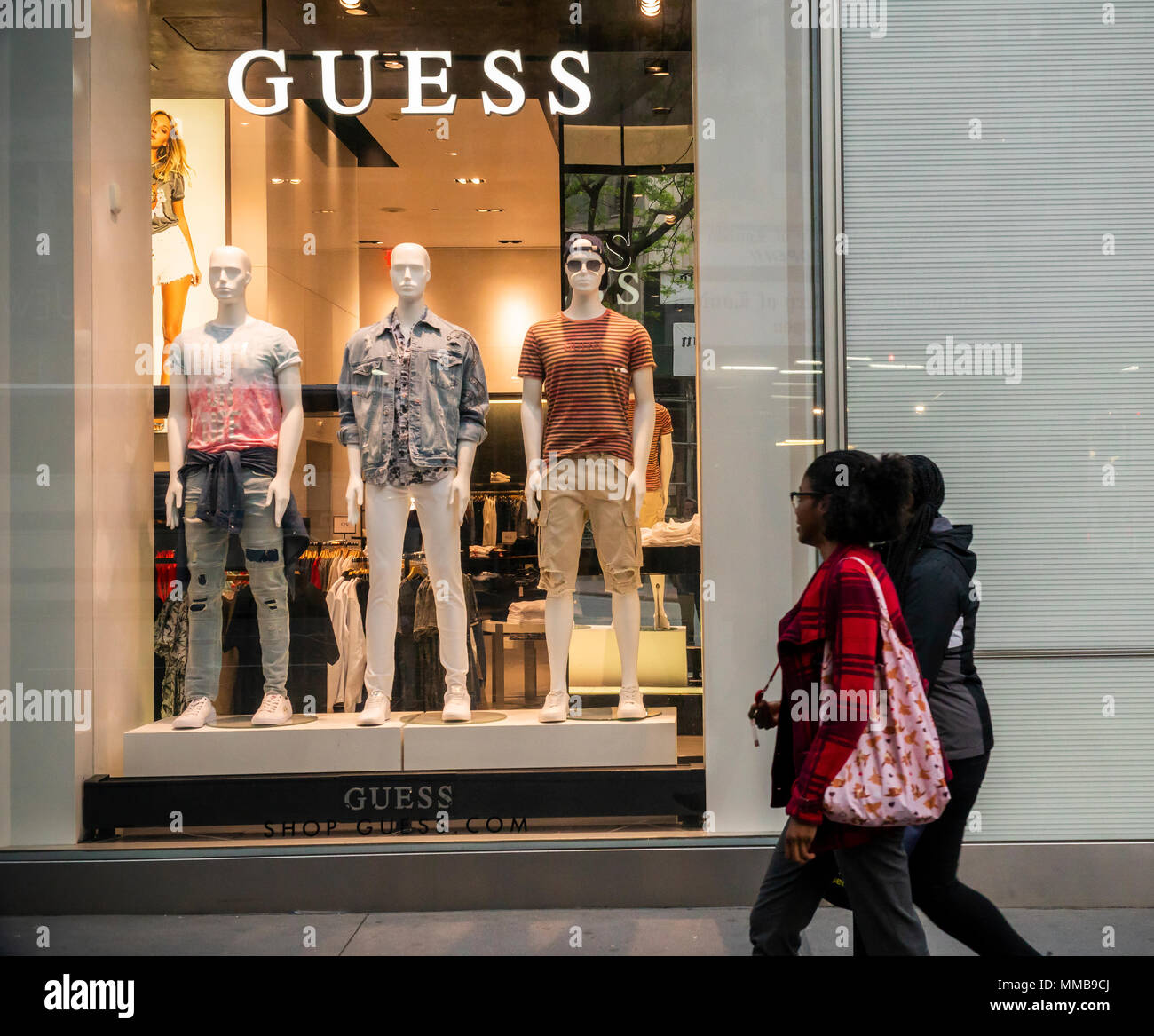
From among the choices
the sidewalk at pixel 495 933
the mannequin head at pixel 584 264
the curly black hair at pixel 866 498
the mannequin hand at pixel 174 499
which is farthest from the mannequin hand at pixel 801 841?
the mannequin hand at pixel 174 499

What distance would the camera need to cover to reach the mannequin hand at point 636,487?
12.9 feet

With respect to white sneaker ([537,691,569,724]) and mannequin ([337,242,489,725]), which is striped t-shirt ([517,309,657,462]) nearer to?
mannequin ([337,242,489,725])

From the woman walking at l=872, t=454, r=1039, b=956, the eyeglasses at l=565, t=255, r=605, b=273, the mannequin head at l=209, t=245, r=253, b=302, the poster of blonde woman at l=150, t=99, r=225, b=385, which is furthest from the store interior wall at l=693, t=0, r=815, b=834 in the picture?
the poster of blonde woman at l=150, t=99, r=225, b=385

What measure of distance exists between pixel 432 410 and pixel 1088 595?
2629mm

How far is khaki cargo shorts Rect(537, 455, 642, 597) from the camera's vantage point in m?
4.04

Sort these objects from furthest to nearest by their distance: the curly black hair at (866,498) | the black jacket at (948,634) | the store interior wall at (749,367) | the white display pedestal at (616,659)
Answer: the white display pedestal at (616,659) < the store interior wall at (749,367) < the black jacket at (948,634) < the curly black hair at (866,498)

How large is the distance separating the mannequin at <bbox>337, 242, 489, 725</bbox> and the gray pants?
6.53 feet

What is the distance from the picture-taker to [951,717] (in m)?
2.49

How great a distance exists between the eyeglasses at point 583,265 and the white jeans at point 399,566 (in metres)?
0.96

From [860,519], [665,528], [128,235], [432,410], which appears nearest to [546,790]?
[665,528]

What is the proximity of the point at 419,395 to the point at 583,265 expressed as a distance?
0.83m

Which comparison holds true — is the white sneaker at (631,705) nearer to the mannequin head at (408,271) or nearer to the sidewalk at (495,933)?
the sidewalk at (495,933)

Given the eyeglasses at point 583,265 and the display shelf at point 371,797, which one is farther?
the eyeglasses at point 583,265
